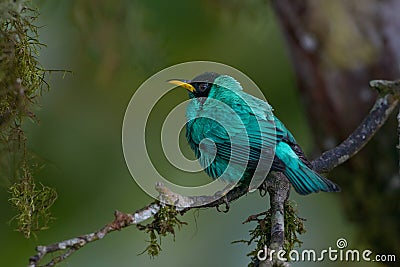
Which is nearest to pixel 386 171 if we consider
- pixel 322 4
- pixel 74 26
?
pixel 322 4

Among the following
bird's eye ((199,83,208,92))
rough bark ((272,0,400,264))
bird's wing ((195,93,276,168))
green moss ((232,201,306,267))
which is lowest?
green moss ((232,201,306,267))

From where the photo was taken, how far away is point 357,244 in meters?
4.89

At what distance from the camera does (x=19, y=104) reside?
101 inches

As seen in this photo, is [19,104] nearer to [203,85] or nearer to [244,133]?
[244,133]

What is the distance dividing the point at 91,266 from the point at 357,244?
5.71 feet

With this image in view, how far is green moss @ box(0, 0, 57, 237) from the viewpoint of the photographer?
2.55 meters

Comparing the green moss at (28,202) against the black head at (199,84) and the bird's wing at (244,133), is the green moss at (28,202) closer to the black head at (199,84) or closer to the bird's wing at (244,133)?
the bird's wing at (244,133)

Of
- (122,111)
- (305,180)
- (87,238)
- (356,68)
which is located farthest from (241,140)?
(122,111)

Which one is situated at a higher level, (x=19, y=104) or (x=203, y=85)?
(x=203, y=85)

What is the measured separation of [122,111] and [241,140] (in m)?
2.52

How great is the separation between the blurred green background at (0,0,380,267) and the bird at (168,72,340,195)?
130 cm

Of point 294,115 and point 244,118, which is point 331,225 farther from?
point 244,118

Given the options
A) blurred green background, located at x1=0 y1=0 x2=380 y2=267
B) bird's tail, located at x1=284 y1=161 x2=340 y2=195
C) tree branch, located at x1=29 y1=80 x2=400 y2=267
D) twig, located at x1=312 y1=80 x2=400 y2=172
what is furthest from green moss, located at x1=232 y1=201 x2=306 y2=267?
blurred green background, located at x1=0 y1=0 x2=380 y2=267

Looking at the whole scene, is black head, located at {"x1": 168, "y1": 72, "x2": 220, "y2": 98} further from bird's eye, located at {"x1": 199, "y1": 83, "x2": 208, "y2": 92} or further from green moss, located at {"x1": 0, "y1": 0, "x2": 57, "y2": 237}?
green moss, located at {"x1": 0, "y1": 0, "x2": 57, "y2": 237}
